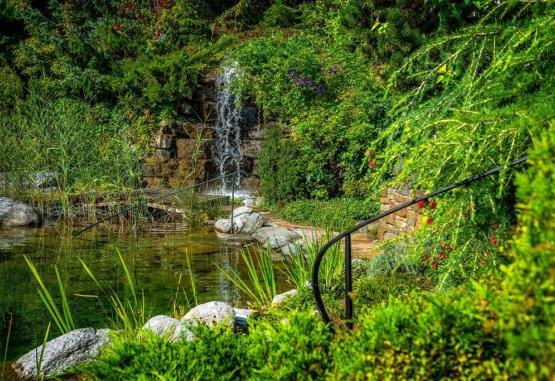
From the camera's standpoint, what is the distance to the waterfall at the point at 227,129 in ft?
44.1

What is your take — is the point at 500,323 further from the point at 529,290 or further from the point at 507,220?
the point at 507,220

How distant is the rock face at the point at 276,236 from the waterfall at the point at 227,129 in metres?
4.78

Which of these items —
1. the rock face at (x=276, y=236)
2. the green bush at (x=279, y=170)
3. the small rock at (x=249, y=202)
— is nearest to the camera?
the rock face at (x=276, y=236)

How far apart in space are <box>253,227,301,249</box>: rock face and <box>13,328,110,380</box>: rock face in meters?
4.23

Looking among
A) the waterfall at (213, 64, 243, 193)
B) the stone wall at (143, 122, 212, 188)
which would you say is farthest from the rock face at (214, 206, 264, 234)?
the waterfall at (213, 64, 243, 193)

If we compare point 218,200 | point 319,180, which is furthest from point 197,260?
point 319,180

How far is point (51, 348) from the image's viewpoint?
3623mm

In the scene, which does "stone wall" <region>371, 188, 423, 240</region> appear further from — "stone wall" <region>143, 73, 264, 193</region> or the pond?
"stone wall" <region>143, 73, 264, 193</region>

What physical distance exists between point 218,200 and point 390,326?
29.6ft

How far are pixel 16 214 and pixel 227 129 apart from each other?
5.73 metres

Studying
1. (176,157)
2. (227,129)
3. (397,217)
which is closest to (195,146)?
(176,157)

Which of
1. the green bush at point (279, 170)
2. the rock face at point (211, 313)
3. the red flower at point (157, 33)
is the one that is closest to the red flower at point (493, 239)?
the rock face at point (211, 313)

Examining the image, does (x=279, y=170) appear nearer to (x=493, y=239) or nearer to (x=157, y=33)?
(x=157, y=33)

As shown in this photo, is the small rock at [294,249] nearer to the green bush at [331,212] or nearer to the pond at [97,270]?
the pond at [97,270]
